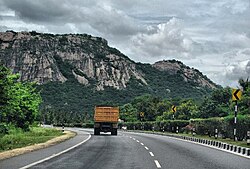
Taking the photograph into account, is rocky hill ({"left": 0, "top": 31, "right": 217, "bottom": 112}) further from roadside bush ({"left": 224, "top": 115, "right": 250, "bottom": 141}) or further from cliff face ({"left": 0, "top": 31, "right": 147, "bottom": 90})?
roadside bush ({"left": 224, "top": 115, "right": 250, "bottom": 141})

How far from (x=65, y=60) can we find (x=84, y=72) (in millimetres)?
10496

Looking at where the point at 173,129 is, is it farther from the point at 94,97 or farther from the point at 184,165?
the point at 94,97

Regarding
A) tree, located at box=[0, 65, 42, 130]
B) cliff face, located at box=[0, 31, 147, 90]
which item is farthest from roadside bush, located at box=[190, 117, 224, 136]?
cliff face, located at box=[0, 31, 147, 90]

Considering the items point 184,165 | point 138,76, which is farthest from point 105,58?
point 184,165

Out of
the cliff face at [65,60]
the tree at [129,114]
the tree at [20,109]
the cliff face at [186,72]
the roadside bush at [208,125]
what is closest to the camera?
the roadside bush at [208,125]

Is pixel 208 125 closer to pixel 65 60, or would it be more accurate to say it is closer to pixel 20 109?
pixel 20 109

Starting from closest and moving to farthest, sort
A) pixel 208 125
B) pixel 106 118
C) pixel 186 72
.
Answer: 1. pixel 208 125
2. pixel 106 118
3. pixel 186 72

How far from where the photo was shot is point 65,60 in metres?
158

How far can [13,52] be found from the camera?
509 feet

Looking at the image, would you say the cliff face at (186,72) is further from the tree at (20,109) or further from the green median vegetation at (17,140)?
the green median vegetation at (17,140)

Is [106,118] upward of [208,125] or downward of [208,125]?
upward

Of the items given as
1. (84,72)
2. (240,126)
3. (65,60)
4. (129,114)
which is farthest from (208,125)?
(65,60)

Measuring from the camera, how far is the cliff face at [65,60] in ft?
485

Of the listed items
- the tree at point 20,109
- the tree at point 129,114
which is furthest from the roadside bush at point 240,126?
the tree at point 129,114
